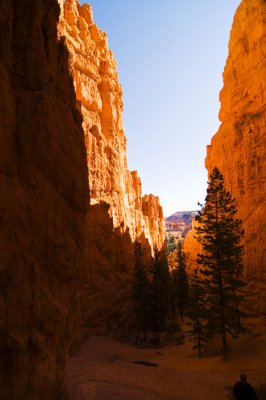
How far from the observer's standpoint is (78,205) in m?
10.5

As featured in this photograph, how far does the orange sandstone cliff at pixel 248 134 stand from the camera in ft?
82.3

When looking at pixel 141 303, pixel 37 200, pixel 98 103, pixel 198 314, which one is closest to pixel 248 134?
pixel 98 103

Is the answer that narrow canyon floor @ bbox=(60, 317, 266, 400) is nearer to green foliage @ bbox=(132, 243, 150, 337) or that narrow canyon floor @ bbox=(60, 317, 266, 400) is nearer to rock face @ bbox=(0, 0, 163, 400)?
rock face @ bbox=(0, 0, 163, 400)

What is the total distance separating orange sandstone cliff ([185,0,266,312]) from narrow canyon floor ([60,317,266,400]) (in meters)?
6.18

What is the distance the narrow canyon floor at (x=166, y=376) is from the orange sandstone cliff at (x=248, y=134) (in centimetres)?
618

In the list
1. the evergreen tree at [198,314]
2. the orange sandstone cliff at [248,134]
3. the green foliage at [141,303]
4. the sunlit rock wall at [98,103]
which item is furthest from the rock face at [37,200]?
the green foliage at [141,303]

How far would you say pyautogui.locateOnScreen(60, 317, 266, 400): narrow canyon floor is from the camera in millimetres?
11344

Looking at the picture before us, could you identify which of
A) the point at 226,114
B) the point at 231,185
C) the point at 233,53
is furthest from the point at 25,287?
the point at 233,53

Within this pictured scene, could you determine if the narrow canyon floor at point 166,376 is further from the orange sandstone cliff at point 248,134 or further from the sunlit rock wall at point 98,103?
the sunlit rock wall at point 98,103

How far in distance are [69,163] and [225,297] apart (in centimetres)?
1529

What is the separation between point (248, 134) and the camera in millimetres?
27422

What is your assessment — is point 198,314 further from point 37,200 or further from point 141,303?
point 37,200

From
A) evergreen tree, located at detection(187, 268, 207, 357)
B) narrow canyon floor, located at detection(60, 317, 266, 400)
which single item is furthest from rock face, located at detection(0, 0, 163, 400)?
evergreen tree, located at detection(187, 268, 207, 357)

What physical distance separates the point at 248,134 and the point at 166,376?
70.9 feet
